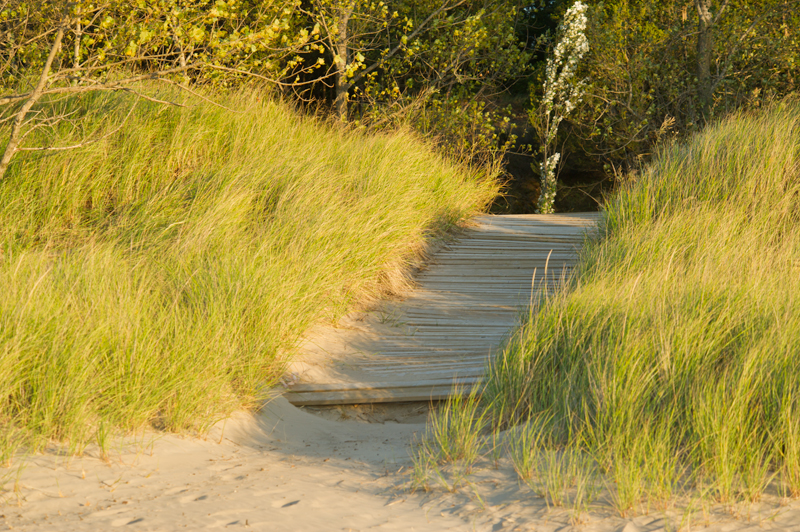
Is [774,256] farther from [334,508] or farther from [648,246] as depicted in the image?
[334,508]

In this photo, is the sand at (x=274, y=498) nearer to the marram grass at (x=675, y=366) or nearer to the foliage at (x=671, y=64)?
the marram grass at (x=675, y=366)

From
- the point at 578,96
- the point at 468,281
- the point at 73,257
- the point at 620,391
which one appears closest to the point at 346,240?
the point at 468,281

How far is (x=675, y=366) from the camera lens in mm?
2961

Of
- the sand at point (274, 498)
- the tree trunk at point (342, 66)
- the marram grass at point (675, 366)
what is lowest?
the sand at point (274, 498)

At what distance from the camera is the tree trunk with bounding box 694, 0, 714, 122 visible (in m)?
10.1

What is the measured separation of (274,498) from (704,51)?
33.2 feet

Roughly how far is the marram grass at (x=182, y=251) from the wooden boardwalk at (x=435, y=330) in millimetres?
244

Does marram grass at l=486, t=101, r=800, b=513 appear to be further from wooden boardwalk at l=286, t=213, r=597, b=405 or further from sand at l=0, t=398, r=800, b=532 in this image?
wooden boardwalk at l=286, t=213, r=597, b=405

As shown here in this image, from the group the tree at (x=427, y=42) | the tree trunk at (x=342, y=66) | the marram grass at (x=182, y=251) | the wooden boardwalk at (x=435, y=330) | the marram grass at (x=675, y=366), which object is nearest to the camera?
the marram grass at (x=675, y=366)

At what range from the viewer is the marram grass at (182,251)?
9.99 ft

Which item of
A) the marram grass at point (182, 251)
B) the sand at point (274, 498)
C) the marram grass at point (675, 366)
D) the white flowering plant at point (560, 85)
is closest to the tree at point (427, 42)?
the white flowering plant at point (560, 85)

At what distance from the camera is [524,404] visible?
3281mm

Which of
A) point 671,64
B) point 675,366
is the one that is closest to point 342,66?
point 671,64

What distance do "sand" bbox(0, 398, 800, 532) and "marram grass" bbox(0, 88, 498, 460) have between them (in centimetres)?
21
